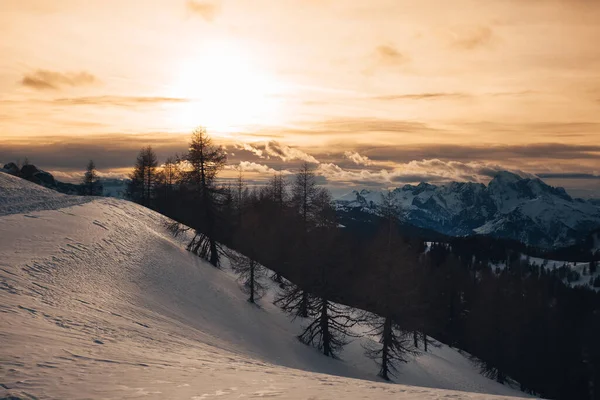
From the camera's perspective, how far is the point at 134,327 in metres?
17.3

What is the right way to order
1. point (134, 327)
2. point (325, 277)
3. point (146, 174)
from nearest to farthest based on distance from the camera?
point (134, 327) → point (325, 277) → point (146, 174)

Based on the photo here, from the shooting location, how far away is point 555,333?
92.4 metres

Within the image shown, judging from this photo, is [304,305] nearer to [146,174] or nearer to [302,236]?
[302,236]

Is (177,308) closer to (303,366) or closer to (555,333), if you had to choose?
(303,366)

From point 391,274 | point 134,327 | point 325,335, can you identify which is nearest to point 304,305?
point 325,335

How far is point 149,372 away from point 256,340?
16.1 m

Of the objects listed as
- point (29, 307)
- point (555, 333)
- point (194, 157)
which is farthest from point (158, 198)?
point (555, 333)

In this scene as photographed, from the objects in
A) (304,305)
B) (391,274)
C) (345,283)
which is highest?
(391,274)

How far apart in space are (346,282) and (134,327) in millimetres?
20977

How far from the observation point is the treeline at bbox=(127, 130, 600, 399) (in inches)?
1189

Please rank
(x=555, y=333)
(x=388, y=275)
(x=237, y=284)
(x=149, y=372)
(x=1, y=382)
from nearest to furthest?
(x=1, y=382) < (x=149, y=372) < (x=388, y=275) < (x=237, y=284) < (x=555, y=333)

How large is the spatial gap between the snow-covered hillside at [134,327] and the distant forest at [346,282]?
7.16 ft

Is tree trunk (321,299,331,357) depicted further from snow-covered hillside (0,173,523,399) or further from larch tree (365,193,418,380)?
larch tree (365,193,418,380)

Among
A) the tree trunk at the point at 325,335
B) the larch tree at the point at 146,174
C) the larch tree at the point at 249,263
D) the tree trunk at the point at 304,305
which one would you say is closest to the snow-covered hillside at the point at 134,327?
the tree trunk at the point at 325,335
